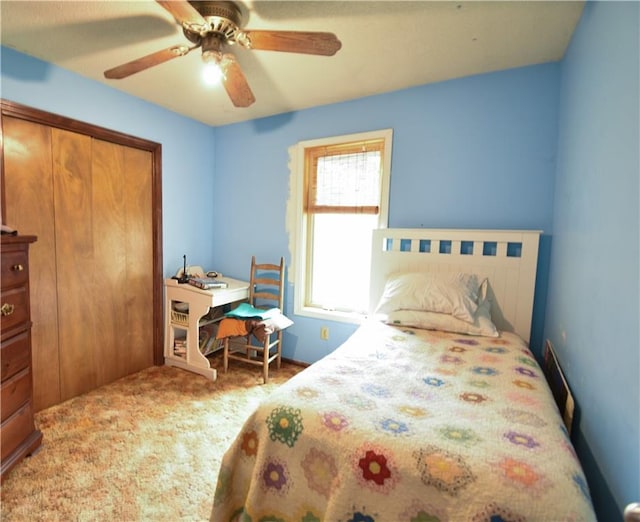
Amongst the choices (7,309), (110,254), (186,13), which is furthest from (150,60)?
(110,254)

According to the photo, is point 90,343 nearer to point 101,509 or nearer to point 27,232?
point 27,232

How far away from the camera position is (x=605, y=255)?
109cm

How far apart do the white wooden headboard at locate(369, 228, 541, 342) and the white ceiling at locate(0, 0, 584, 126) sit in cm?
106

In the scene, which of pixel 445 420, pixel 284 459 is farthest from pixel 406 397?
pixel 284 459

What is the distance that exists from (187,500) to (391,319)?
4.63 feet

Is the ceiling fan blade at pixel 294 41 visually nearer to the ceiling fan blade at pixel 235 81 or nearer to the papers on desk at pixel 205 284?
the ceiling fan blade at pixel 235 81

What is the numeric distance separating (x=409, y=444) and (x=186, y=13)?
1749 mm

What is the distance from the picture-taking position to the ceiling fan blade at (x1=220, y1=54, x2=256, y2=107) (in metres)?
1.55

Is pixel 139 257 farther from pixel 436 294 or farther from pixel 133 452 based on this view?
pixel 436 294

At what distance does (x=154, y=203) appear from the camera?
271 cm

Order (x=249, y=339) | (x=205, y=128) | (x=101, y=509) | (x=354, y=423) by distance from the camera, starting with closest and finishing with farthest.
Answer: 1. (x=354, y=423)
2. (x=101, y=509)
3. (x=249, y=339)
4. (x=205, y=128)

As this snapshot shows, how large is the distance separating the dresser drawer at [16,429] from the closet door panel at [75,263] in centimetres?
61

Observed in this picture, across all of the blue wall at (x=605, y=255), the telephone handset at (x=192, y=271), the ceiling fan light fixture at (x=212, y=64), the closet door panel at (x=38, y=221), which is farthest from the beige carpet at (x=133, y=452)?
the ceiling fan light fixture at (x=212, y=64)

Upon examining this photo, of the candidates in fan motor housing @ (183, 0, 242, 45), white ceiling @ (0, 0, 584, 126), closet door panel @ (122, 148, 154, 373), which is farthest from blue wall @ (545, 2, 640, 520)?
closet door panel @ (122, 148, 154, 373)
